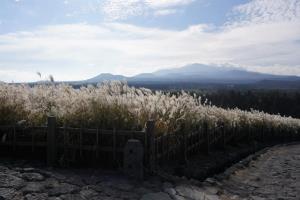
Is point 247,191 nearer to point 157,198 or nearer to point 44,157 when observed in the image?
point 157,198

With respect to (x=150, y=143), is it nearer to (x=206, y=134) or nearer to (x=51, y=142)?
(x=51, y=142)

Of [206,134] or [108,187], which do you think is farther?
[206,134]

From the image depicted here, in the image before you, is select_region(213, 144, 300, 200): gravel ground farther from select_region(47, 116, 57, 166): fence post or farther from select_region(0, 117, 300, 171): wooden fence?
select_region(47, 116, 57, 166): fence post

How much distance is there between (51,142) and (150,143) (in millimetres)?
1719

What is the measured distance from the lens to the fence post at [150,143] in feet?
23.7

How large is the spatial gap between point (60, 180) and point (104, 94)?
259 cm

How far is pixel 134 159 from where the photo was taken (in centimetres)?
690

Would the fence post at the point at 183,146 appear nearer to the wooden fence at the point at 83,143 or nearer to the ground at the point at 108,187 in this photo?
the wooden fence at the point at 83,143

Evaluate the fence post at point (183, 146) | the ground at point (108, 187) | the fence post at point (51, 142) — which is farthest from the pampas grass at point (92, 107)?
the ground at point (108, 187)

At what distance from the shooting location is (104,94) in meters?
8.62

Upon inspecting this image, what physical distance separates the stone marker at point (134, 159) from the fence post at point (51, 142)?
4.36 feet

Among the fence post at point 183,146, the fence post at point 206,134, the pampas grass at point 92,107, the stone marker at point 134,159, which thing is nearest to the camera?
the stone marker at point 134,159

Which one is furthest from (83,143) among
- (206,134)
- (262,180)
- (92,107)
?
(206,134)

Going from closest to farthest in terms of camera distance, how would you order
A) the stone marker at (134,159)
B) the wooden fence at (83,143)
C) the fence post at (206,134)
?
the stone marker at (134,159) → the wooden fence at (83,143) → the fence post at (206,134)
